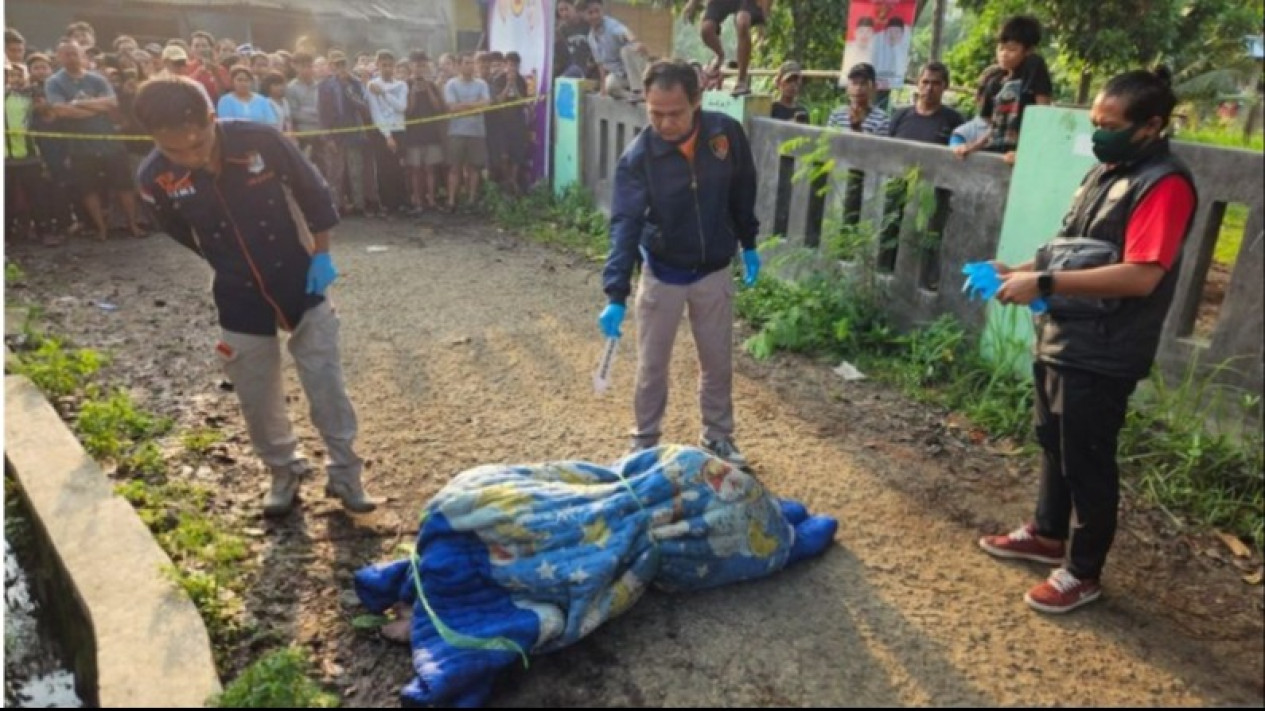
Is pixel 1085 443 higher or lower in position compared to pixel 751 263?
lower

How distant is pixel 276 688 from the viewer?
8.08 feet

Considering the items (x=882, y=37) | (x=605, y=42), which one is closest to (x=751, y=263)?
(x=882, y=37)

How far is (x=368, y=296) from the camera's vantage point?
696 cm

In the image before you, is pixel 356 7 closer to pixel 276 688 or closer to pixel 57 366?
pixel 57 366

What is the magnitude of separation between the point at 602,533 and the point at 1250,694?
6.81 feet

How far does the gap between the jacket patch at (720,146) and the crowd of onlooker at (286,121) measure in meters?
6.02

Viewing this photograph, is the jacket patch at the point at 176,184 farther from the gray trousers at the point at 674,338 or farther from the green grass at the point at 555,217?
the green grass at the point at 555,217

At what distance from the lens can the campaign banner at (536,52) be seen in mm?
10250

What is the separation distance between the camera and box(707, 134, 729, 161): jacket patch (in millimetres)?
3621

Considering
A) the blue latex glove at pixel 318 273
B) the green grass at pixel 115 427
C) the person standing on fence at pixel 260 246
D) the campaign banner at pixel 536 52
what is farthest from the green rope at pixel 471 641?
the campaign banner at pixel 536 52

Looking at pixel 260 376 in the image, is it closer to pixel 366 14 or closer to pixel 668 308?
pixel 668 308

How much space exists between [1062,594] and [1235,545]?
1.04 meters

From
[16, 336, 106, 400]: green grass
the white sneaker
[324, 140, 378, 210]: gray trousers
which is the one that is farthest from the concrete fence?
[324, 140, 378, 210]: gray trousers

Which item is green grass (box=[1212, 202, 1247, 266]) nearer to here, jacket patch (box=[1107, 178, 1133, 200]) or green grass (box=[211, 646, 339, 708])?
jacket patch (box=[1107, 178, 1133, 200])
